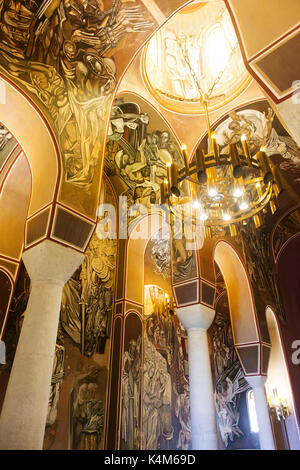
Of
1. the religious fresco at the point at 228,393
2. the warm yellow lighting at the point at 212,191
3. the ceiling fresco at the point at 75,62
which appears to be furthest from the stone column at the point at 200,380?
the religious fresco at the point at 228,393

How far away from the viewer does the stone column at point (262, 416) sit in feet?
26.6

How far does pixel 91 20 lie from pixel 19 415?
517 cm

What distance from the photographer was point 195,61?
28.2 feet

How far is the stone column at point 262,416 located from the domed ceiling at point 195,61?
289 inches

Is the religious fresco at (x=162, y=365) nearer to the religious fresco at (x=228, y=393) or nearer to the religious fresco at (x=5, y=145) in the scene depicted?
the religious fresco at (x=228, y=393)

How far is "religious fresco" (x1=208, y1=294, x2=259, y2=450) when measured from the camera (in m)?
12.5

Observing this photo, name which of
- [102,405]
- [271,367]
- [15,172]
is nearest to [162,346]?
[102,405]

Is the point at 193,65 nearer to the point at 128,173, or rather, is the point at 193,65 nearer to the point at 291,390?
the point at 128,173

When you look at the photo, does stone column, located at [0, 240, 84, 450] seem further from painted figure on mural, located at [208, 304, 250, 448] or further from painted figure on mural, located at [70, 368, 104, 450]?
painted figure on mural, located at [208, 304, 250, 448]

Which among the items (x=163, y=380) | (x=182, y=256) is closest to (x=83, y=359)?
(x=182, y=256)

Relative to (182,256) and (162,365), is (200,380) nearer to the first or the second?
(182,256)

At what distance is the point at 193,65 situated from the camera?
8.55m

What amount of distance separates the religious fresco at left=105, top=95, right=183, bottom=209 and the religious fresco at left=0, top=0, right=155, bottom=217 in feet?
7.37

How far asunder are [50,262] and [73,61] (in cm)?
306
